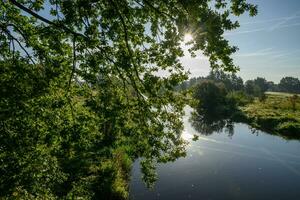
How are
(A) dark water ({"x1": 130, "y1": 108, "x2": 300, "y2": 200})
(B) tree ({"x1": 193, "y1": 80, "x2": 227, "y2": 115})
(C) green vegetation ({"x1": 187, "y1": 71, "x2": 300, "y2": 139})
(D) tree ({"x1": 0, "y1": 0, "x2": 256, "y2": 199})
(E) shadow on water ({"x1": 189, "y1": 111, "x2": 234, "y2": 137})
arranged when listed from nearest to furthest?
(D) tree ({"x1": 0, "y1": 0, "x2": 256, "y2": 199})
(A) dark water ({"x1": 130, "y1": 108, "x2": 300, "y2": 200})
(C) green vegetation ({"x1": 187, "y1": 71, "x2": 300, "y2": 139})
(E) shadow on water ({"x1": 189, "y1": 111, "x2": 234, "y2": 137})
(B) tree ({"x1": 193, "y1": 80, "x2": 227, "y2": 115})

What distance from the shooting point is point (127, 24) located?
10.1 m

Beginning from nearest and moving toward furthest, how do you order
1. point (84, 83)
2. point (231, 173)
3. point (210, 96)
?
point (84, 83)
point (231, 173)
point (210, 96)

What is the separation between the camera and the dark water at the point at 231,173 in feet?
76.9

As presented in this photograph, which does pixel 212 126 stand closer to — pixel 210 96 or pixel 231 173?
pixel 231 173

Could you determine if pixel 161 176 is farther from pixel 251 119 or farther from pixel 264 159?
pixel 251 119

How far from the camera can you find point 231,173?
2842cm

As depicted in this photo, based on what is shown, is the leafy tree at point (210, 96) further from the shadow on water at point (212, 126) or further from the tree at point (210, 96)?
the shadow on water at point (212, 126)

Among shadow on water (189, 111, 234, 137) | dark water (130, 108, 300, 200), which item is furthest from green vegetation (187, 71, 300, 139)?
dark water (130, 108, 300, 200)

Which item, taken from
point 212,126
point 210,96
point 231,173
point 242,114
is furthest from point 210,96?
point 231,173

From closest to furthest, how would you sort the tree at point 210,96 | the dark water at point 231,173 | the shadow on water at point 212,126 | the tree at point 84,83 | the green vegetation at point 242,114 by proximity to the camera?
the tree at point 84,83 < the dark water at point 231,173 < the green vegetation at point 242,114 < the shadow on water at point 212,126 < the tree at point 210,96

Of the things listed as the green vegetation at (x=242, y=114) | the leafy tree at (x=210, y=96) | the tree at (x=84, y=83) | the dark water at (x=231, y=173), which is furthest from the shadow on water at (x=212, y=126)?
the tree at (x=84, y=83)

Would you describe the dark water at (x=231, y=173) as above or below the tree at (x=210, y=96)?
below

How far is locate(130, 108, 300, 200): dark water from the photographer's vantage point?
23438 mm

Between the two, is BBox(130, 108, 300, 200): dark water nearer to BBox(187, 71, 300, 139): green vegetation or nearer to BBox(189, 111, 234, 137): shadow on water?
BBox(187, 71, 300, 139): green vegetation
